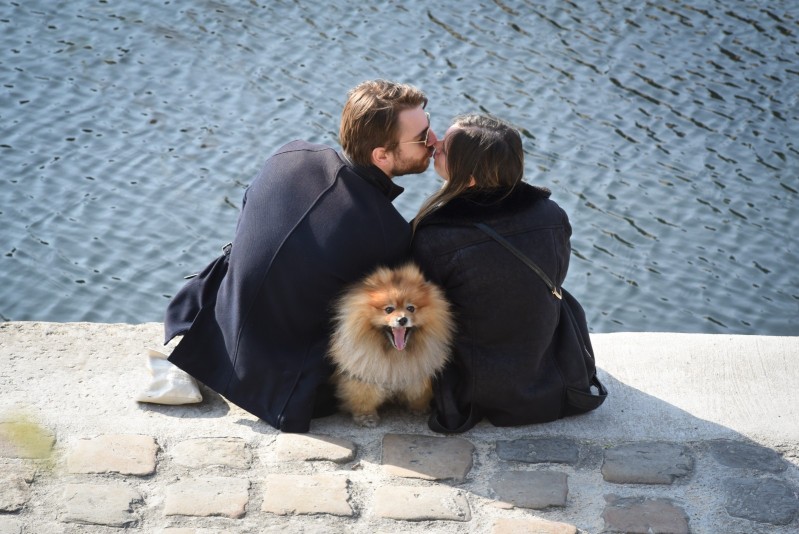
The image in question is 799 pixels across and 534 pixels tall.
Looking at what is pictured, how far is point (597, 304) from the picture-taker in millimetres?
7023

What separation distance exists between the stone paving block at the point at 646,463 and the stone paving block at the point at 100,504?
5.73 feet

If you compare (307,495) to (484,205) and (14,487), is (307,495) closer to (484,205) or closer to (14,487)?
(14,487)

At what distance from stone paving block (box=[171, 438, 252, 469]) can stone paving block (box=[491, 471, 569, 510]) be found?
3.15 feet

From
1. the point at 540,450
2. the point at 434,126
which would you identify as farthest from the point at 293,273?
the point at 434,126

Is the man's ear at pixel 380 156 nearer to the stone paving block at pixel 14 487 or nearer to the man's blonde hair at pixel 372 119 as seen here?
the man's blonde hair at pixel 372 119

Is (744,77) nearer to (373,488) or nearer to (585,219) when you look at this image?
(585,219)

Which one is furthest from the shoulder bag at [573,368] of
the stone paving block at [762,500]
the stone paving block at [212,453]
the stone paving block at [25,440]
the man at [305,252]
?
the stone paving block at [25,440]

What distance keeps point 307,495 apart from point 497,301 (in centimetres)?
104

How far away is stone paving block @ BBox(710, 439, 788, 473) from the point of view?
150 inches

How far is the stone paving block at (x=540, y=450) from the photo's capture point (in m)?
3.83

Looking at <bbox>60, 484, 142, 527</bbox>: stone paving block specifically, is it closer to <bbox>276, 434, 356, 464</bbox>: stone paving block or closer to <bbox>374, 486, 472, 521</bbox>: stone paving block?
<bbox>276, 434, 356, 464</bbox>: stone paving block

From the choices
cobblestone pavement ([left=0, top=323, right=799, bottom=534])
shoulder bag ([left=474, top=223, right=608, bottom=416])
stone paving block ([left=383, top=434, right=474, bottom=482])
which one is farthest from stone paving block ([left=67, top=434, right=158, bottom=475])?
shoulder bag ([left=474, top=223, right=608, bottom=416])

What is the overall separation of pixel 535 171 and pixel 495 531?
16.8 ft

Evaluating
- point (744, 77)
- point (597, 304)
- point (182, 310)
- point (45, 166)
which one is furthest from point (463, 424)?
point (744, 77)
